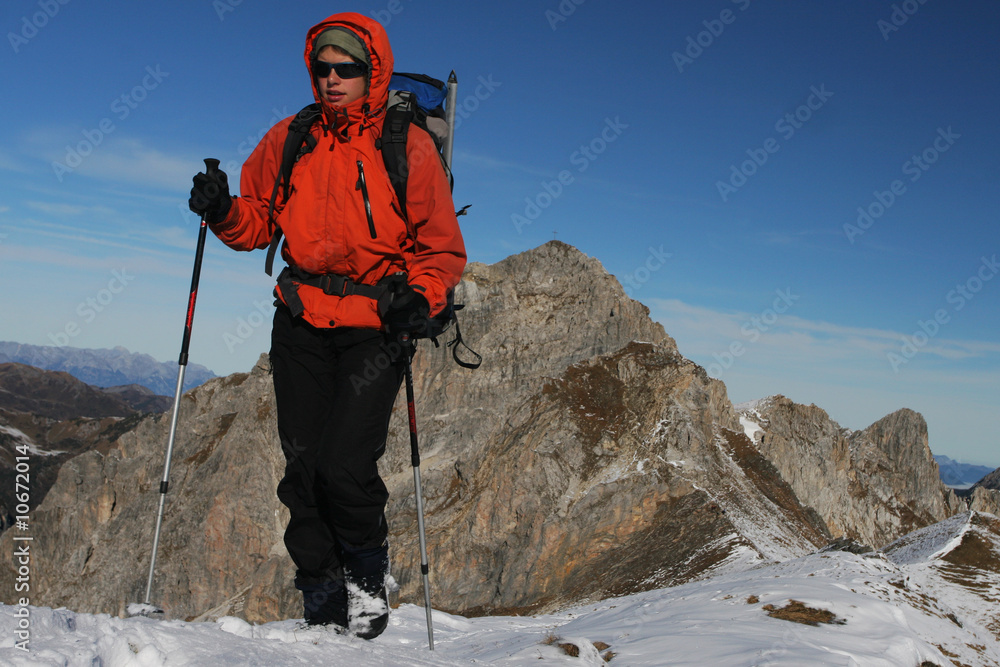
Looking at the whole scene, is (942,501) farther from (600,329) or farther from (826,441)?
(600,329)

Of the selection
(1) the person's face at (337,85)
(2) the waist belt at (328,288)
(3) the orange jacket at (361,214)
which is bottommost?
(2) the waist belt at (328,288)

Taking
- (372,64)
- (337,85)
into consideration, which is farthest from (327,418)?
(372,64)

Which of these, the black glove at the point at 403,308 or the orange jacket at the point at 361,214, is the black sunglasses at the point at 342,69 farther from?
the black glove at the point at 403,308

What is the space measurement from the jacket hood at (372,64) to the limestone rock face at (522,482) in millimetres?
26163

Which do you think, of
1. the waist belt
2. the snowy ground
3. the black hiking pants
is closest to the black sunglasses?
the waist belt

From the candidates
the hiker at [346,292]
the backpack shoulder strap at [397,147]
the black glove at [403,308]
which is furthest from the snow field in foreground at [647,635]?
the backpack shoulder strap at [397,147]

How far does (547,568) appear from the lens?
49.6 meters

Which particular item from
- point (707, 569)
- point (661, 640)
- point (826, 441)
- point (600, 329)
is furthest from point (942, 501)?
point (661, 640)

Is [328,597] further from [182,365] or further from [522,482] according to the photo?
[522,482]

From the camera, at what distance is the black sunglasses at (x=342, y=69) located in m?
6.18

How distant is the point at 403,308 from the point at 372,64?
2348 millimetres

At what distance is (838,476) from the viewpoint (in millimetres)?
84875

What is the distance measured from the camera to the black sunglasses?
6.18 m

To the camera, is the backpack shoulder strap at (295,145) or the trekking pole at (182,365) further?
the backpack shoulder strap at (295,145)
